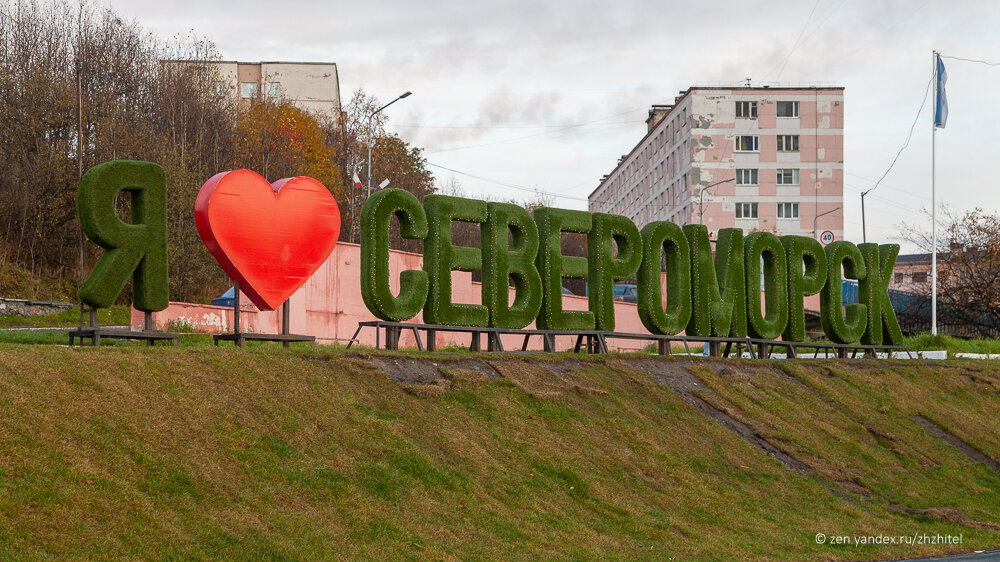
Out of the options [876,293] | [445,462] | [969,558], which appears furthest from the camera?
[876,293]

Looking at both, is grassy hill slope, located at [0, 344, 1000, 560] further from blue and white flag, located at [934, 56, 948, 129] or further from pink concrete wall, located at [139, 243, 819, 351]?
blue and white flag, located at [934, 56, 948, 129]

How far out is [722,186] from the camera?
Answer: 8488 centimetres

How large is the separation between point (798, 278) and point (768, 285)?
900 millimetres

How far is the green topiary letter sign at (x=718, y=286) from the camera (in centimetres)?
Answer: 2589

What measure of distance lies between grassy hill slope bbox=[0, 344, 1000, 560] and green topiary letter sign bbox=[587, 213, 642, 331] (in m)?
1.74

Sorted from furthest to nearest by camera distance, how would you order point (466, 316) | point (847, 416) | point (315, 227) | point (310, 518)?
point (847, 416), point (466, 316), point (315, 227), point (310, 518)

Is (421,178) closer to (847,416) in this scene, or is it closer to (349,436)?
(847,416)

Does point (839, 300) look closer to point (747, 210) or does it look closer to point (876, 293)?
point (876, 293)

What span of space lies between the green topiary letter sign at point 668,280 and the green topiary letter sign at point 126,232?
39.7ft

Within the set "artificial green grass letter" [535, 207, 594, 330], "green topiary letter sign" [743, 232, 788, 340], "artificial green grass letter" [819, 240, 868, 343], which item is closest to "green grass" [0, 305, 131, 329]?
"artificial green grass letter" [535, 207, 594, 330]

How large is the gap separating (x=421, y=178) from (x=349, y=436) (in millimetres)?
55309

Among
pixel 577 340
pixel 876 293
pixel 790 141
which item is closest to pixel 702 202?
pixel 790 141

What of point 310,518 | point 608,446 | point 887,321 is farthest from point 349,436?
point 887,321

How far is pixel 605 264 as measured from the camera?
2416 centimetres
